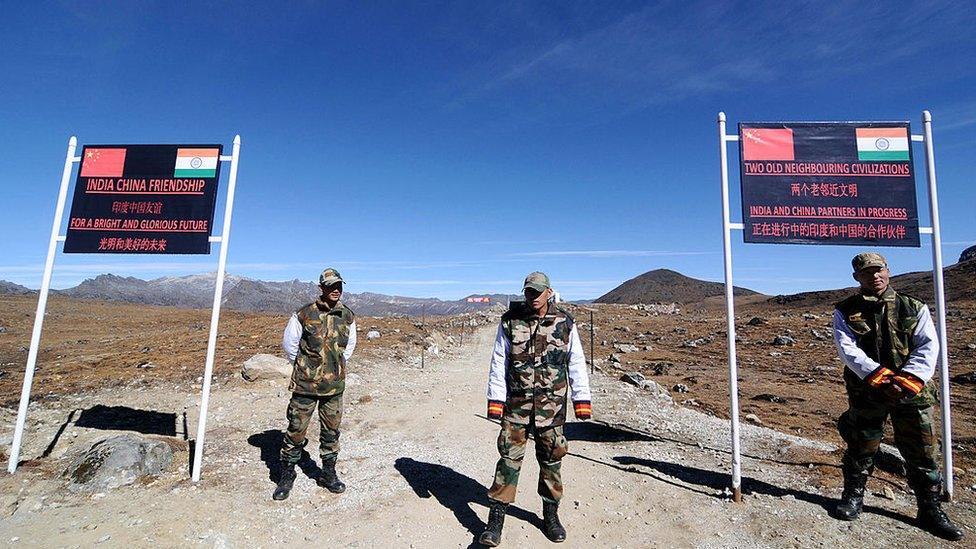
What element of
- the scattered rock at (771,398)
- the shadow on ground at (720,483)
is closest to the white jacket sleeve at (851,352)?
the shadow on ground at (720,483)

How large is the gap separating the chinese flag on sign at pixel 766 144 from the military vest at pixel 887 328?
2.05 metres

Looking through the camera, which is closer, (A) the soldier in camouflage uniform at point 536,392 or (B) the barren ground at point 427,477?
(A) the soldier in camouflage uniform at point 536,392

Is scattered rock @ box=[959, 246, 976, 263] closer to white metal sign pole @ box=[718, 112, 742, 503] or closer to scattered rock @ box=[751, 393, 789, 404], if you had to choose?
scattered rock @ box=[751, 393, 789, 404]

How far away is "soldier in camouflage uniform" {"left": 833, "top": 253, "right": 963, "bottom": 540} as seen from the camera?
422 centimetres

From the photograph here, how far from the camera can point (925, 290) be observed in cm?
5816

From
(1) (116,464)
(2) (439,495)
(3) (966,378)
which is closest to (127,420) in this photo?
(1) (116,464)

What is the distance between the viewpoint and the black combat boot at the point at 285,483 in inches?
208

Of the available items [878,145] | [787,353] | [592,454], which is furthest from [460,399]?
[787,353]

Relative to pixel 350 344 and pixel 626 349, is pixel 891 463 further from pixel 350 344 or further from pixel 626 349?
pixel 626 349

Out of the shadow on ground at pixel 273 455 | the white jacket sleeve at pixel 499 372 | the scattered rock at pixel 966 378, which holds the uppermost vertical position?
the white jacket sleeve at pixel 499 372

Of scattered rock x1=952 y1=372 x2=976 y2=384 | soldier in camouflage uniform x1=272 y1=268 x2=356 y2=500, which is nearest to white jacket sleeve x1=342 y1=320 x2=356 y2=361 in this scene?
soldier in camouflage uniform x1=272 y1=268 x2=356 y2=500

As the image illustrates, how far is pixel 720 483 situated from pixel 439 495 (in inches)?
140

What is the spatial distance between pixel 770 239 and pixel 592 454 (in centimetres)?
394

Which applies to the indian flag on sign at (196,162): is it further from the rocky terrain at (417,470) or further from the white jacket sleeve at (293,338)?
the rocky terrain at (417,470)
